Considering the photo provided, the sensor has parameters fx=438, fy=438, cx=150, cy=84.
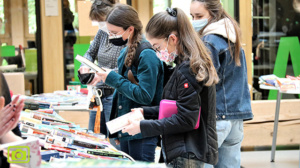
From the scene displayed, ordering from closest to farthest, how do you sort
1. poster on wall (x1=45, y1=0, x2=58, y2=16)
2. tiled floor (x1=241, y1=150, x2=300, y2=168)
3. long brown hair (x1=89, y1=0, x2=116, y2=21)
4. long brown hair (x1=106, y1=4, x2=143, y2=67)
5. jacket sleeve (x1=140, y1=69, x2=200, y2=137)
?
1. jacket sleeve (x1=140, y1=69, x2=200, y2=137)
2. long brown hair (x1=106, y1=4, x2=143, y2=67)
3. long brown hair (x1=89, y1=0, x2=116, y2=21)
4. tiled floor (x1=241, y1=150, x2=300, y2=168)
5. poster on wall (x1=45, y1=0, x2=58, y2=16)

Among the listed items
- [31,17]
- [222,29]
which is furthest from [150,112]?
[31,17]

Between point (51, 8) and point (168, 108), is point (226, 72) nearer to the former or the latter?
point (168, 108)

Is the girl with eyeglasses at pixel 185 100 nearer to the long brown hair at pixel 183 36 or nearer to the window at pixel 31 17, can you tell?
the long brown hair at pixel 183 36

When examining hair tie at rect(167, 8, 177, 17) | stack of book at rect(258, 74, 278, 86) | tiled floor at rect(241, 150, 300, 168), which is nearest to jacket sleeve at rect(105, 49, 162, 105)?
hair tie at rect(167, 8, 177, 17)

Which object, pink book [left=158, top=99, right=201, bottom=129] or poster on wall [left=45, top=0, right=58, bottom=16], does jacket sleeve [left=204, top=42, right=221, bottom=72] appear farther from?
poster on wall [left=45, top=0, right=58, bottom=16]

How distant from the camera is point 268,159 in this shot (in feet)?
18.4

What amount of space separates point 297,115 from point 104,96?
334 centimetres

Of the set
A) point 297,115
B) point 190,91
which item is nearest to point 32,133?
point 190,91

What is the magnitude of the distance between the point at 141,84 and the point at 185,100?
652 mm

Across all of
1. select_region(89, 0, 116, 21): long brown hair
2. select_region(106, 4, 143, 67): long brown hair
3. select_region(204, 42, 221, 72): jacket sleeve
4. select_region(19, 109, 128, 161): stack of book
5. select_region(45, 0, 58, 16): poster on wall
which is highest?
select_region(45, 0, 58, 16): poster on wall

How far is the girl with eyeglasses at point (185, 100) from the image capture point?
2070 mm

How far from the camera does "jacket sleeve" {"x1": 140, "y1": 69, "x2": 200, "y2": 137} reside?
2.05 metres

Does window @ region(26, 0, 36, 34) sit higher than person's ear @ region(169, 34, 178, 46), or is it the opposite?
window @ region(26, 0, 36, 34)

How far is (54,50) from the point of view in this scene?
6727 millimetres
